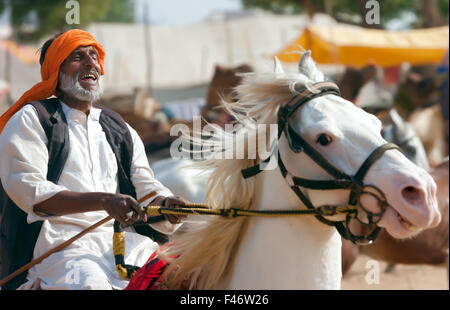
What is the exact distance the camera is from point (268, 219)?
2533 millimetres

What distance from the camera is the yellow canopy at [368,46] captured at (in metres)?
14.9

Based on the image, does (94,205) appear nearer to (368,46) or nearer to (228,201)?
(228,201)

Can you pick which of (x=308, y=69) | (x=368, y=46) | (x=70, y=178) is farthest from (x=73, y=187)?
(x=368, y=46)

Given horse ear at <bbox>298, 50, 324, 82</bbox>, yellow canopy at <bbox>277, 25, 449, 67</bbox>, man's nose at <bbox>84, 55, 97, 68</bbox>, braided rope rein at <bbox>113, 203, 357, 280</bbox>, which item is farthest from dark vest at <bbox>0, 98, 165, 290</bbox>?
yellow canopy at <bbox>277, 25, 449, 67</bbox>

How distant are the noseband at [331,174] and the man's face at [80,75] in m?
0.94

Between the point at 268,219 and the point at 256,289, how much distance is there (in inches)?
11.0

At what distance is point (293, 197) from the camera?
252cm

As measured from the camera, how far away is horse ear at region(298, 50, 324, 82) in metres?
2.72

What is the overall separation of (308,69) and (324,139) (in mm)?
457

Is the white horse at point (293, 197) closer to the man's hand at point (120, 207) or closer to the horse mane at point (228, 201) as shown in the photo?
the horse mane at point (228, 201)

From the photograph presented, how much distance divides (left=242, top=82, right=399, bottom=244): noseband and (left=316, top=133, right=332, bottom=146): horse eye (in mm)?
43

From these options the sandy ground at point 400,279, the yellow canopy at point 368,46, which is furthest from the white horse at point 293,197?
the yellow canopy at point 368,46
